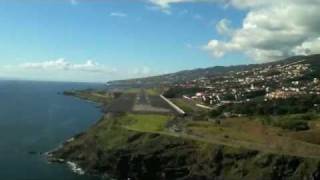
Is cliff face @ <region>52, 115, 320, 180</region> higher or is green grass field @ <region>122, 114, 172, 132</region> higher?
green grass field @ <region>122, 114, 172, 132</region>

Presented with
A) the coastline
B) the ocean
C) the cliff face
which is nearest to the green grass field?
the coastline

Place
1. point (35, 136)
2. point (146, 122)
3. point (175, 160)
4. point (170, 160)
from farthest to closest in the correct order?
point (35, 136), point (146, 122), point (170, 160), point (175, 160)

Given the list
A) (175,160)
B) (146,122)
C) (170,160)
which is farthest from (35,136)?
(175,160)

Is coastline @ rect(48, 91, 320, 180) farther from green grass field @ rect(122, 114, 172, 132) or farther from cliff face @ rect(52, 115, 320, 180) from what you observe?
green grass field @ rect(122, 114, 172, 132)

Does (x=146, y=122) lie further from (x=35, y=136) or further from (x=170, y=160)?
(x=170, y=160)

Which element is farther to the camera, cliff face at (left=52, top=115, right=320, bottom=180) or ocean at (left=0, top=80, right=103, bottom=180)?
ocean at (left=0, top=80, right=103, bottom=180)

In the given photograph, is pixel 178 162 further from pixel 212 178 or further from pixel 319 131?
pixel 319 131

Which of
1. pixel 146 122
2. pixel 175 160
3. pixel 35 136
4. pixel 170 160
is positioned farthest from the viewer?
pixel 35 136

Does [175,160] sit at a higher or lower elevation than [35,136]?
higher

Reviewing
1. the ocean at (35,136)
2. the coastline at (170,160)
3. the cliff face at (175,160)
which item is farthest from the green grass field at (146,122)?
the ocean at (35,136)
